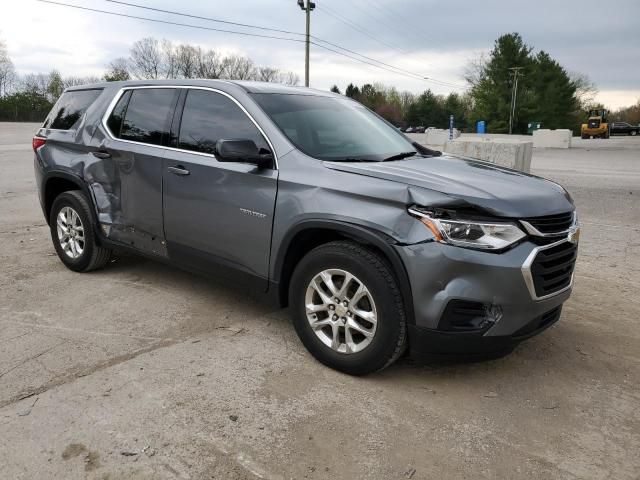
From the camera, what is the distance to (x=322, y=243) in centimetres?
348

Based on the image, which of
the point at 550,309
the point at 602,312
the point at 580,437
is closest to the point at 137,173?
the point at 550,309

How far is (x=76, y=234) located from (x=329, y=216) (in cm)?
307

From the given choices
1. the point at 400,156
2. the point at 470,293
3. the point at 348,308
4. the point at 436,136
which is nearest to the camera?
the point at 470,293

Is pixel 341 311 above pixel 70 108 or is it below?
below

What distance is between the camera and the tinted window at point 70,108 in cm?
513

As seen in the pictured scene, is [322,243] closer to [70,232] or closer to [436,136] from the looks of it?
[70,232]

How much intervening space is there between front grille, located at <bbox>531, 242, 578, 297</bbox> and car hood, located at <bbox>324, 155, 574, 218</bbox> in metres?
0.22

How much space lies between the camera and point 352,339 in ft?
10.7

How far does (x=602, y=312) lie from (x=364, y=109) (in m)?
2.66

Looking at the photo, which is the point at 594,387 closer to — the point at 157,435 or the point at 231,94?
the point at 157,435

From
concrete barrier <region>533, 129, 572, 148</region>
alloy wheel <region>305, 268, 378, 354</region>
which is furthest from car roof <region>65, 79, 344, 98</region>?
concrete barrier <region>533, 129, 572, 148</region>

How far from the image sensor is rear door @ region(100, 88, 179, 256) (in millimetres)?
4305

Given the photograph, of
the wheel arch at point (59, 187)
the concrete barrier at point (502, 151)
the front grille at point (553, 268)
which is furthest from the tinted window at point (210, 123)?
the concrete barrier at point (502, 151)

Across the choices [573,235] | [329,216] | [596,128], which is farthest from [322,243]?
[596,128]
